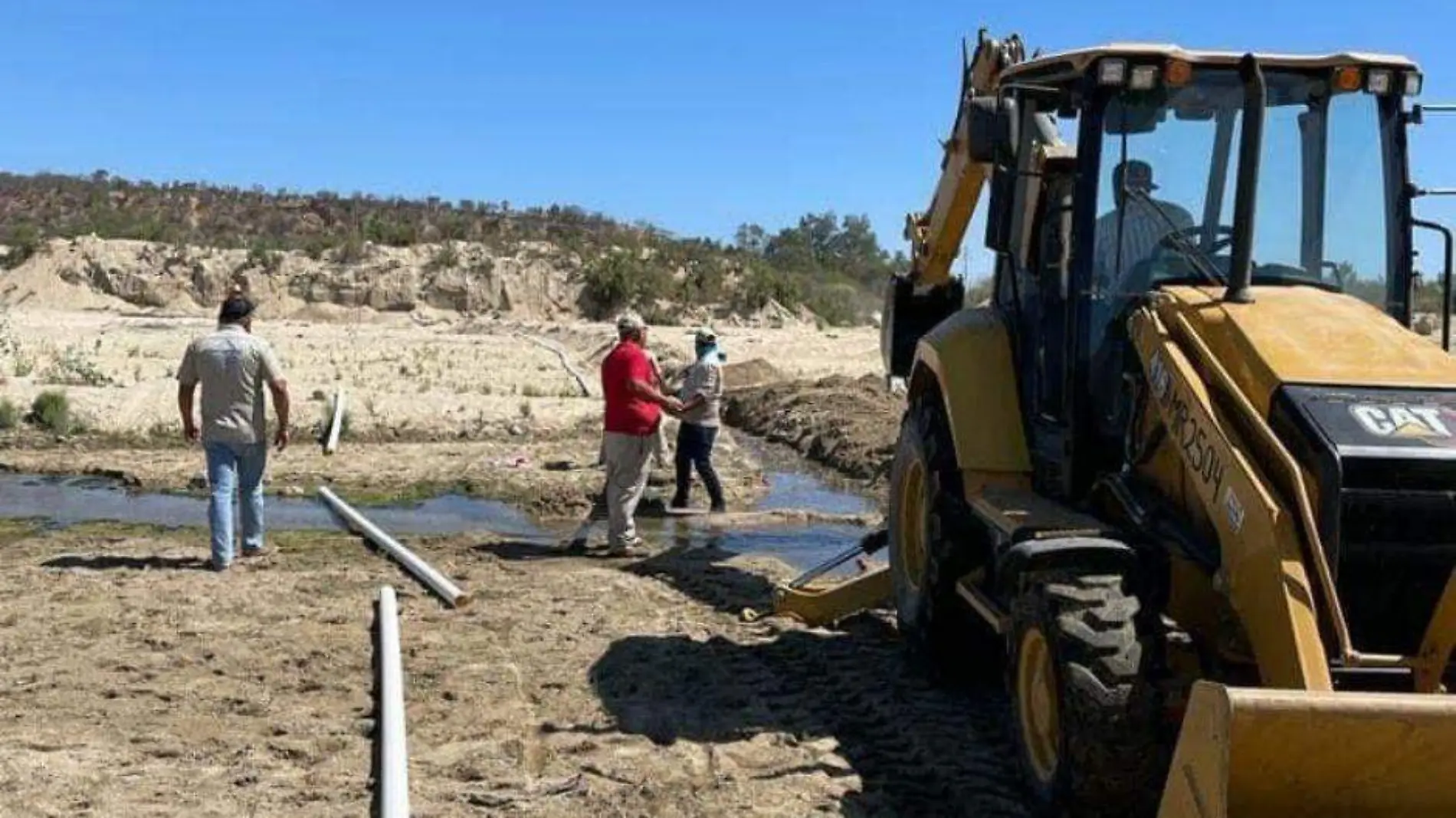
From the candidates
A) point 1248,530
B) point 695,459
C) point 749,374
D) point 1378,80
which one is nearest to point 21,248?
point 749,374

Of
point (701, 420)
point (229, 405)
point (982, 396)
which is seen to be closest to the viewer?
point (982, 396)

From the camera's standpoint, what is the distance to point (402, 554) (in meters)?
→ 10.7

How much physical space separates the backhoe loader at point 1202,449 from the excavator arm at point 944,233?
79 cm

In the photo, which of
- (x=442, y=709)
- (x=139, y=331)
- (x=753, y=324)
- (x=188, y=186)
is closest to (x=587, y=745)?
(x=442, y=709)

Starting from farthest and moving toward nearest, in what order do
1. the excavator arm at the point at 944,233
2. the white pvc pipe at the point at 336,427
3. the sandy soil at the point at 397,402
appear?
the white pvc pipe at the point at 336,427 → the sandy soil at the point at 397,402 → the excavator arm at the point at 944,233

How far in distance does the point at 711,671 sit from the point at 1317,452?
367 centimetres

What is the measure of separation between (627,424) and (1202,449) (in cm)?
659

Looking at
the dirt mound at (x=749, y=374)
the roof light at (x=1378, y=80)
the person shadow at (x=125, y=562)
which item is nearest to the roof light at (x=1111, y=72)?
the roof light at (x=1378, y=80)

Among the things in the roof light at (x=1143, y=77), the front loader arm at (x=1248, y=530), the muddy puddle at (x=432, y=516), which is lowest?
the muddy puddle at (x=432, y=516)

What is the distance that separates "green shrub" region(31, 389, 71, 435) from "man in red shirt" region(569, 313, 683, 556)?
9645 millimetres

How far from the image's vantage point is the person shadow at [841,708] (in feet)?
19.6

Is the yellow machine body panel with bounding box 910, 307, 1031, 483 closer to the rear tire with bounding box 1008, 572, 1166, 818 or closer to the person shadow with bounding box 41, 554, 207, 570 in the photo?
the rear tire with bounding box 1008, 572, 1166, 818

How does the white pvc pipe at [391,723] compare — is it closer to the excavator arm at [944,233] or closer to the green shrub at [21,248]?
the excavator arm at [944,233]

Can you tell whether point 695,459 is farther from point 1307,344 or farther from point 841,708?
point 1307,344
